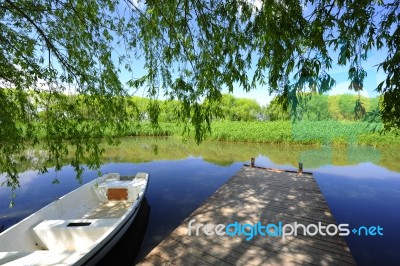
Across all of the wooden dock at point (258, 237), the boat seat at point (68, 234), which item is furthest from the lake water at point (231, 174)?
the boat seat at point (68, 234)

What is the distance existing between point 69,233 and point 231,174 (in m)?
10.2

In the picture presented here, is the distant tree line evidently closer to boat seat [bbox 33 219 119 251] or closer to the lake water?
the lake water

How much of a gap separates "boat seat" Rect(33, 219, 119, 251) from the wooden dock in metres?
1.57

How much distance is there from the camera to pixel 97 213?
813 centimetres

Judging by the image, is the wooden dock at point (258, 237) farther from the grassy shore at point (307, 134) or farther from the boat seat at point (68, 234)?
the grassy shore at point (307, 134)

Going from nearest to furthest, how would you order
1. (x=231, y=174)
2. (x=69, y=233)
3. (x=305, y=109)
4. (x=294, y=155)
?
(x=305, y=109) → (x=69, y=233) → (x=231, y=174) → (x=294, y=155)

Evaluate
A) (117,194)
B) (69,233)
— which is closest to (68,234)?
(69,233)

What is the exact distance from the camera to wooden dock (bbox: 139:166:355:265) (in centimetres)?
460

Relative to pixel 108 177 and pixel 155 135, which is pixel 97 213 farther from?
pixel 155 135

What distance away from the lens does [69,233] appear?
5430 millimetres

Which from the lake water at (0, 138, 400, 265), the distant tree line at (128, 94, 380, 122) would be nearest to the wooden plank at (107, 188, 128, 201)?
the lake water at (0, 138, 400, 265)

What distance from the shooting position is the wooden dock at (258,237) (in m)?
4.60

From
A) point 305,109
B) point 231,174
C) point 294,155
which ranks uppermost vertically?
point 305,109

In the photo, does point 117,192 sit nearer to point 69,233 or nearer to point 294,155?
point 69,233
